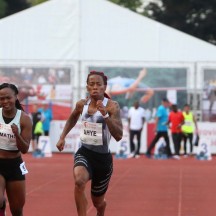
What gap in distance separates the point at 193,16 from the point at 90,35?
30.0 metres

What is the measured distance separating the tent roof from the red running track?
898 cm

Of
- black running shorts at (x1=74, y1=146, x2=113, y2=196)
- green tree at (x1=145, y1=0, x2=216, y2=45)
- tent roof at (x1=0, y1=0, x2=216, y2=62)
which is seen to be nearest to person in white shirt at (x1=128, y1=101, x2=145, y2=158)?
tent roof at (x1=0, y1=0, x2=216, y2=62)

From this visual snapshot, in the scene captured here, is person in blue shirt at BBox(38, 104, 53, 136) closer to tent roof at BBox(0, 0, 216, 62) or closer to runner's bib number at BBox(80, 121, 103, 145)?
tent roof at BBox(0, 0, 216, 62)

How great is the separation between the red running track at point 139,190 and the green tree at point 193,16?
3716 centimetres

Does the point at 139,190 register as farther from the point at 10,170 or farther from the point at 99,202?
the point at 10,170

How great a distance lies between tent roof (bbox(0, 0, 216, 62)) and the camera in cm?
3381

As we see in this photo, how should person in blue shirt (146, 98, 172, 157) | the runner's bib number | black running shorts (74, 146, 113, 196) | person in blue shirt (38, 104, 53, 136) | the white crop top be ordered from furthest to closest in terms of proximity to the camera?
1. person in blue shirt (38, 104, 53, 136)
2. person in blue shirt (146, 98, 172, 157)
3. black running shorts (74, 146, 113, 196)
4. the runner's bib number
5. the white crop top

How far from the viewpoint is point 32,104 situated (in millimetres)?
31094

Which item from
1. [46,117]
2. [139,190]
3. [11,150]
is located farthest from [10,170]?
[46,117]

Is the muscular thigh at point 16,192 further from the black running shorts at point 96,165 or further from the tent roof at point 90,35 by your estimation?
the tent roof at point 90,35

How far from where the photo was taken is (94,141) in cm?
1005

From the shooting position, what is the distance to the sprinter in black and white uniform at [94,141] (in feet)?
32.2

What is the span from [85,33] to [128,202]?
66.1 feet

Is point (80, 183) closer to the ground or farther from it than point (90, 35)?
closer to the ground
